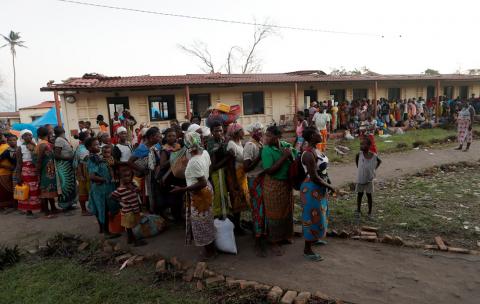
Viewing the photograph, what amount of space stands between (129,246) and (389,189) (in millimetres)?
5033

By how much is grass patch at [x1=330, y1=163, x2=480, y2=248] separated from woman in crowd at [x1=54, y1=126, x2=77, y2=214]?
4.57 meters

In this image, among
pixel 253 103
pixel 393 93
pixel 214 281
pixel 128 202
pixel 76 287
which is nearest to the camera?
pixel 214 281

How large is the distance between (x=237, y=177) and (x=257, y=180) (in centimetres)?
43

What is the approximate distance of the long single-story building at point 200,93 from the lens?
41.4ft

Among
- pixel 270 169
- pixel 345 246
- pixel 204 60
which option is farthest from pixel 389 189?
pixel 204 60

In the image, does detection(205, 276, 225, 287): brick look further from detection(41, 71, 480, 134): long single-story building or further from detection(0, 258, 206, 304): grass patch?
detection(41, 71, 480, 134): long single-story building

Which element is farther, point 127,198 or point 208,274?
point 127,198

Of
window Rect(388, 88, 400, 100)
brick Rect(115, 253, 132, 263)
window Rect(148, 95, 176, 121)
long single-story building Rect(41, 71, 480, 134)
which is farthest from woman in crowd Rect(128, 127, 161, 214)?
window Rect(388, 88, 400, 100)

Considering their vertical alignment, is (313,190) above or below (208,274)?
above

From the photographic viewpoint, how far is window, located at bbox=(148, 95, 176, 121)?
558 inches

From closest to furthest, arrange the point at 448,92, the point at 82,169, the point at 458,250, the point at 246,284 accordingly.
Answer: the point at 246,284 → the point at 458,250 → the point at 82,169 → the point at 448,92

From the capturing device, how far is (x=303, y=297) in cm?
285

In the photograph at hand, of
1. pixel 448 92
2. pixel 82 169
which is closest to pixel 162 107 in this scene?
pixel 82 169

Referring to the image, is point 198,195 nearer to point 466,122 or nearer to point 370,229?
point 370,229
